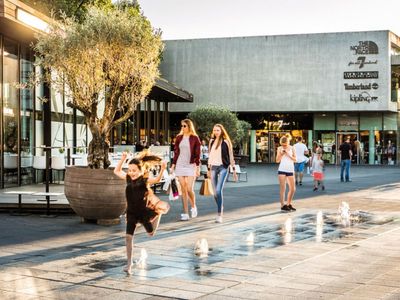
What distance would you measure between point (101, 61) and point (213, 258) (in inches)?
190

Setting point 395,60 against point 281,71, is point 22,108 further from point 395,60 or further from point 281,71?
point 395,60

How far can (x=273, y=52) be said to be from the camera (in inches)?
1967

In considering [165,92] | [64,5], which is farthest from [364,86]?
[64,5]

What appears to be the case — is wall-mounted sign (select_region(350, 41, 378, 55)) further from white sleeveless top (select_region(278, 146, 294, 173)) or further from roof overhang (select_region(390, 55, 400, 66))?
white sleeveless top (select_region(278, 146, 294, 173))

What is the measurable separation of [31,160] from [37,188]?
6.94ft

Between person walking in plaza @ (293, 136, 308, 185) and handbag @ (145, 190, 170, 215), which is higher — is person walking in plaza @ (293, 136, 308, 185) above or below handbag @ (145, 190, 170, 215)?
above

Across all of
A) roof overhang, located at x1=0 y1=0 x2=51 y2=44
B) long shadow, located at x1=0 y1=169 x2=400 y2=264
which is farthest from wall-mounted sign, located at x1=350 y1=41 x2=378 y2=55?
long shadow, located at x1=0 y1=169 x2=400 y2=264

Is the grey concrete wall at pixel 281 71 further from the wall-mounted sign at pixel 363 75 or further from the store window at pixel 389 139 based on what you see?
the store window at pixel 389 139

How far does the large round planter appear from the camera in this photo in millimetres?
10430

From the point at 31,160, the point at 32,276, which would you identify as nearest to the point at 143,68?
the point at 32,276

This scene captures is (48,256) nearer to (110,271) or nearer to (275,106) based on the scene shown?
(110,271)

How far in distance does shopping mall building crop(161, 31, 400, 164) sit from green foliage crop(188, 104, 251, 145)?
219 inches

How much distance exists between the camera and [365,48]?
159 feet

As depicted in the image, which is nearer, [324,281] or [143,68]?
[324,281]
